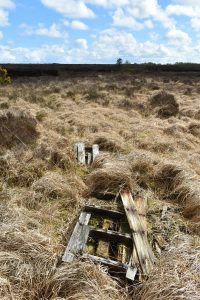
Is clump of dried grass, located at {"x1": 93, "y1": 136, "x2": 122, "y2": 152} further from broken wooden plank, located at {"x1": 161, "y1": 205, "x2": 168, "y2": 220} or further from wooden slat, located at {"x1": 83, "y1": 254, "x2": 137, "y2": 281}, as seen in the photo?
wooden slat, located at {"x1": 83, "y1": 254, "x2": 137, "y2": 281}

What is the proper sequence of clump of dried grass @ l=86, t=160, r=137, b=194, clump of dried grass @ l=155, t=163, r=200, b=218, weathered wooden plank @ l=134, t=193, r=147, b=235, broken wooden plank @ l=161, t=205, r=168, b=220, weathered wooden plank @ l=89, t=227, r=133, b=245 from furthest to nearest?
clump of dried grass @ l=86, t=160, r=137, b=194
clump of dried grass @ l=155, t=163, r=200, b=218
broken wooden plank @ l=161, t=205, r=168, b=220
weathered wooden plank @ l=134, t=193, r=147, b=235
weathered wooden plank @ l=89, t=227, r=133, b=245

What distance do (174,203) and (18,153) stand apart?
2.91 m

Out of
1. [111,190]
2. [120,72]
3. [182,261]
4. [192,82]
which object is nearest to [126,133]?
[111,190]

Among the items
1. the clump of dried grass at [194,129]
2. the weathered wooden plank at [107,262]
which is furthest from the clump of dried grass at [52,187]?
the clump of dried grass at [194,129]

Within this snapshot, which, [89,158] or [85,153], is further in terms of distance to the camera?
[85,153]

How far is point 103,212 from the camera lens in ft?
15.4

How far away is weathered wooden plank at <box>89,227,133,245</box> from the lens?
4.05 meters

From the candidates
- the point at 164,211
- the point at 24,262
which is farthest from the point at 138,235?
the point at 24,262

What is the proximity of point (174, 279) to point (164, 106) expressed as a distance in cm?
930

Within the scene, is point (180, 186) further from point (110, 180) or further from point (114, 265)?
point (114, 265)

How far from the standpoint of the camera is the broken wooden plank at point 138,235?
3.55 meters

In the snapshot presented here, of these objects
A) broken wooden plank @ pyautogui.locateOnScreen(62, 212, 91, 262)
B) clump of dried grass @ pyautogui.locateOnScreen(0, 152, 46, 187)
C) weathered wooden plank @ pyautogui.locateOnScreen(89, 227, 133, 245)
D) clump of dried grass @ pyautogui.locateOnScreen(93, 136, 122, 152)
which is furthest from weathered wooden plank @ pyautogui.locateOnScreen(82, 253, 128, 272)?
clump of dried grass @ pyautogui.locateOnScreen(93, 136, 122, 152)

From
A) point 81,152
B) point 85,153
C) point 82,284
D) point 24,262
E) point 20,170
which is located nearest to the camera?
point 82,284

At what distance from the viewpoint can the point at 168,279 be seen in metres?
3.18
